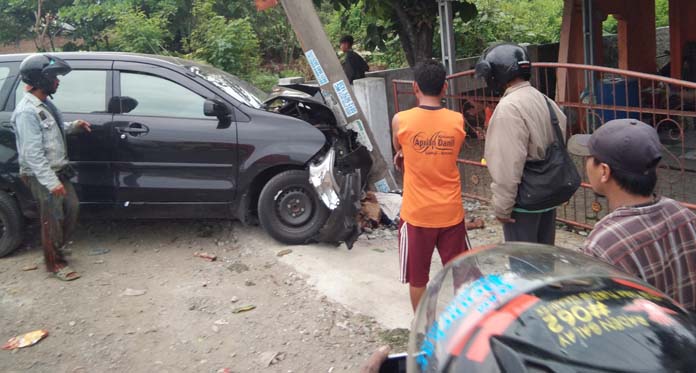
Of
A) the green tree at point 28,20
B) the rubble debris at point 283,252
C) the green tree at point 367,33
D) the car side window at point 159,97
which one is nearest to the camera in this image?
the rubble debris at point 283,252

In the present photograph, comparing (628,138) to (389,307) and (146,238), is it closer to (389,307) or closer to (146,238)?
(389,307)

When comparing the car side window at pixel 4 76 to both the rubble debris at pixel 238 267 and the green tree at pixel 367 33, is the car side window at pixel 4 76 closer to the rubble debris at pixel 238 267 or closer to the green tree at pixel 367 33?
the rubble debris at pixel 238 267

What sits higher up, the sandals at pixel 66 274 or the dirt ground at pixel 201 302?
the sandals at pixel 66 274

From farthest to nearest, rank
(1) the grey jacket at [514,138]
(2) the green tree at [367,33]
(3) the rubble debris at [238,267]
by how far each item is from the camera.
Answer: (2) the green tree at [367,33], (3) the rubble debris at [238,267], (1) the grey jacket at [514,138]

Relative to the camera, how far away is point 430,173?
390cm

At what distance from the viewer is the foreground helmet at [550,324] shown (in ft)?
4.28

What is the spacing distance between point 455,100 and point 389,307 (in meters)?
3.17

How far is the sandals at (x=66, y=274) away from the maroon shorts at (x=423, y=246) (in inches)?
123

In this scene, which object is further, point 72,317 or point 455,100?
point 455,100

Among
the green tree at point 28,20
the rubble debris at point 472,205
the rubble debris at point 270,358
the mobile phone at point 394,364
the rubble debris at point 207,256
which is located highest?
the green tree at point 28,20

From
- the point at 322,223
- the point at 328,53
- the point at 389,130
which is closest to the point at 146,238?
the point at 322,223

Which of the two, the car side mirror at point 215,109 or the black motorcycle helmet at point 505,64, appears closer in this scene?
the black motorcycle helmet at point 505,64

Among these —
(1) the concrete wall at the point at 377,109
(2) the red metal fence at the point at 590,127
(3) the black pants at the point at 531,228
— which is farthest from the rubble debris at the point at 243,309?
(1) the concrete wall at the point at 377,109

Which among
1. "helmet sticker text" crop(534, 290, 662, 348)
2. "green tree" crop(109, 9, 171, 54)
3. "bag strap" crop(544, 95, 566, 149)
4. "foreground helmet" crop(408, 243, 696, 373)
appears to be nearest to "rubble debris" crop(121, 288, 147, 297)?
"bag strap" crop(544, 95, 566, 149)
